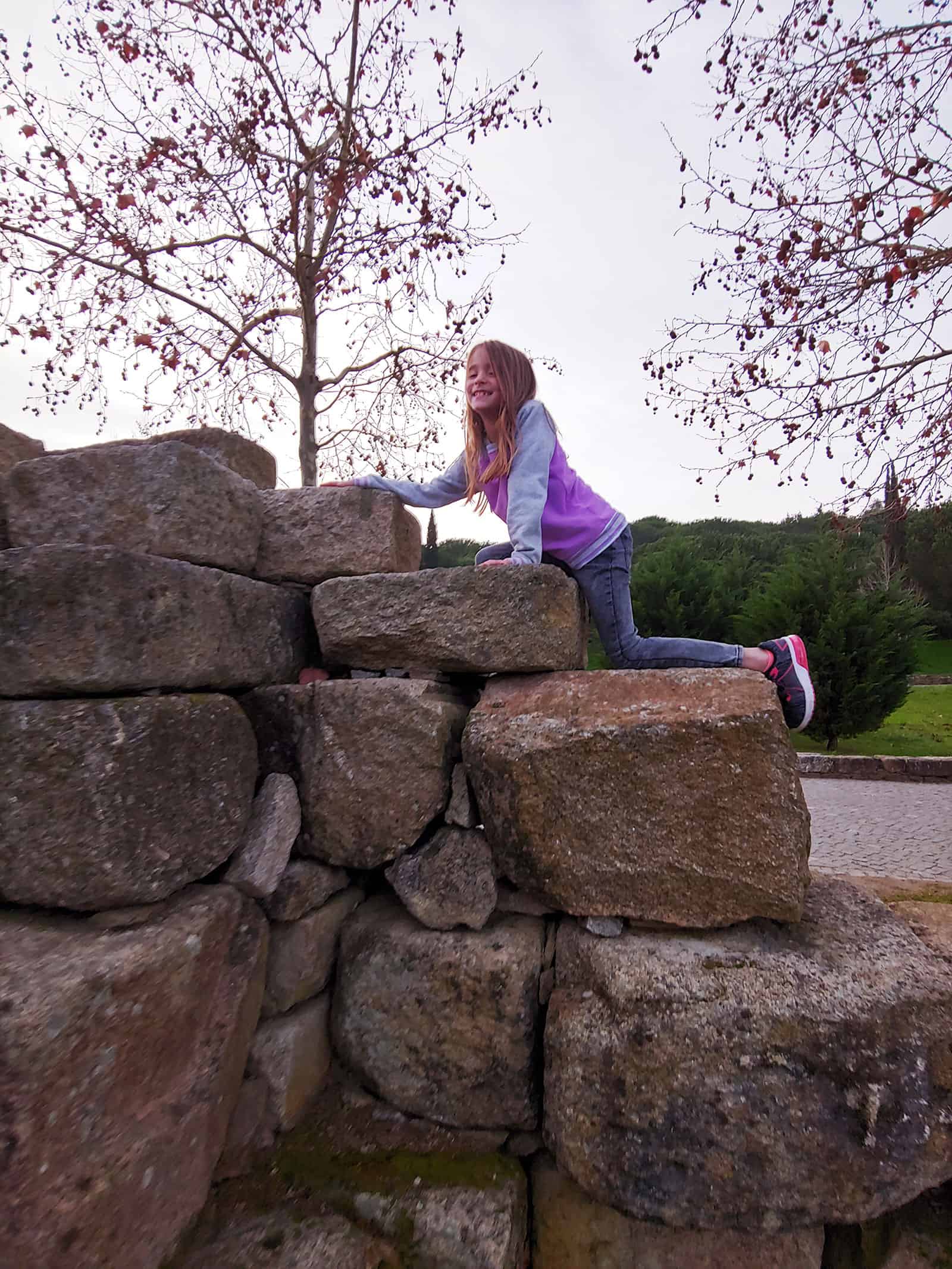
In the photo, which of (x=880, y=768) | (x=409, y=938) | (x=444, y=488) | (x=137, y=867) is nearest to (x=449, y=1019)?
(x=409, y=938)

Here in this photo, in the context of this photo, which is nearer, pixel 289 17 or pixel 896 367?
pixel 896 367

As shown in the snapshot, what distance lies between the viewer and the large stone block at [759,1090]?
5.32 feet

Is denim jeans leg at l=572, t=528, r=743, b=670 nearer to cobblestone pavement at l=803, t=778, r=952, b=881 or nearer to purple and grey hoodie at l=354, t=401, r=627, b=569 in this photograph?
purple and grey hoodie at l=354, t=401, r=627, b=569

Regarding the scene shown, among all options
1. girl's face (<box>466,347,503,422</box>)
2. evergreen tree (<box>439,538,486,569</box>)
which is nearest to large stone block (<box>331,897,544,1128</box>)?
girl's face (<box>466,347,503,422</box>)

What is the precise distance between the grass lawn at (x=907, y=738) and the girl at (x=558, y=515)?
741 centimetres

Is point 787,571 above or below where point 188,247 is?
below

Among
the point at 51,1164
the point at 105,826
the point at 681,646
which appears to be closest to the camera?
the point at 51,1164

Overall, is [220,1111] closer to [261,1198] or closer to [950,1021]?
[261,1198]

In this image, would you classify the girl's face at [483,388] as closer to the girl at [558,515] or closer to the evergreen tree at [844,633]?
the girl at [558,515]

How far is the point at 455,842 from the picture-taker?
6.46ft

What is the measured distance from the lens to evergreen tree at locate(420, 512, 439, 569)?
15422 millimetres

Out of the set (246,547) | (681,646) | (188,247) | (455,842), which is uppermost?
(188,247)

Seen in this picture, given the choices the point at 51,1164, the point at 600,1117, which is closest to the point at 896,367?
the point at 600,1117

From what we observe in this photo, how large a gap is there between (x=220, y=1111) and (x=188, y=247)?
581cm
